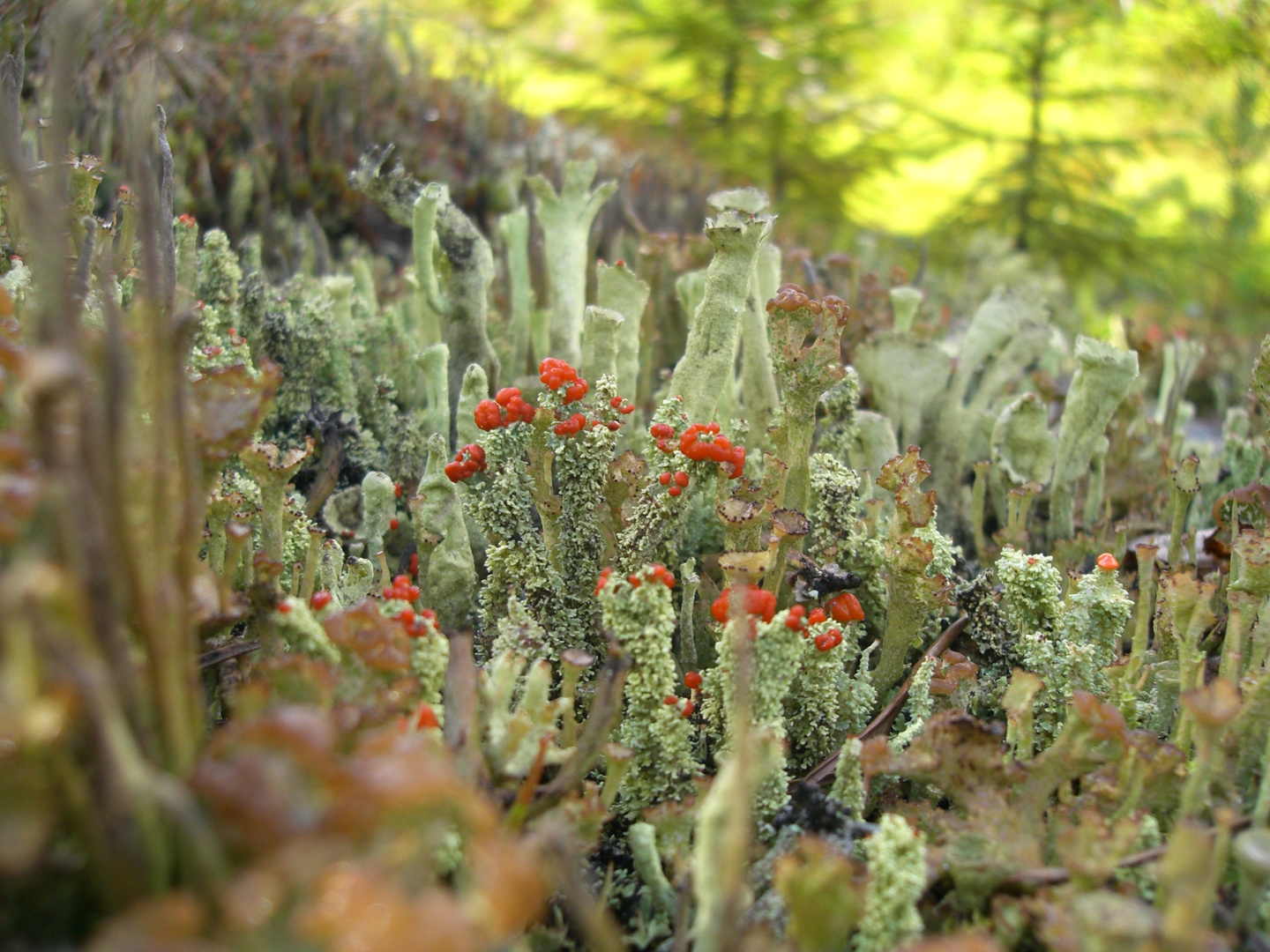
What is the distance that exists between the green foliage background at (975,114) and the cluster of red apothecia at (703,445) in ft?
12.1

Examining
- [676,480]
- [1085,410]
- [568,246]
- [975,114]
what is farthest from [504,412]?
[975,114]

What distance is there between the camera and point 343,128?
3.44 meters

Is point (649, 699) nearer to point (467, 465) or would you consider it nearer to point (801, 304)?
point (467, 465)

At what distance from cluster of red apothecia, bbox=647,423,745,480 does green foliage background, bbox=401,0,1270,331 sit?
369 centimetres

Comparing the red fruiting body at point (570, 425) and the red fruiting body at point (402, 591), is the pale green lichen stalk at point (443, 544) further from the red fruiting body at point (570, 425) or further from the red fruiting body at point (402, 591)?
the red fruiting body at point (402, 591)

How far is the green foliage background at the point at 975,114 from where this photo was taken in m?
5.23

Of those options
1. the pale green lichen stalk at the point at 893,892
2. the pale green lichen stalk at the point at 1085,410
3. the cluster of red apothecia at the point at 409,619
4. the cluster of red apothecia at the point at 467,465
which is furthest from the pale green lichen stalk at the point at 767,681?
the pale green lichen stalk at the point at 1085,410

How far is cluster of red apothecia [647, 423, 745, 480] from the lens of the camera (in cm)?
118

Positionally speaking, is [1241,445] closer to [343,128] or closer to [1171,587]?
[1171,587]

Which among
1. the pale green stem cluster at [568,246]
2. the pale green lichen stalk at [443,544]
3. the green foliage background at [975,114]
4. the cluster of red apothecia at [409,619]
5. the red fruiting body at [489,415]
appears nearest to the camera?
the cluster of red apothecia at [409,619]

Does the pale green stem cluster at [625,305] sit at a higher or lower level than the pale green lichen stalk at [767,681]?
higher

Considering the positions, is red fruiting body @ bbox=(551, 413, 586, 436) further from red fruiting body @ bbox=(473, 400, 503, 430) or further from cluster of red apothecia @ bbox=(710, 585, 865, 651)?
cluster of red apothecia @ bbox=(710, 585, 865, 651)

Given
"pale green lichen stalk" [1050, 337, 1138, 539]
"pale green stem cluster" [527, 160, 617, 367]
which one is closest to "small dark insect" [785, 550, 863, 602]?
"pale green lichen stalk" [1050, 337, 1138, 539]

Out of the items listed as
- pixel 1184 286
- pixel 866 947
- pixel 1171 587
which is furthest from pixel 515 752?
pixel 1184 286
